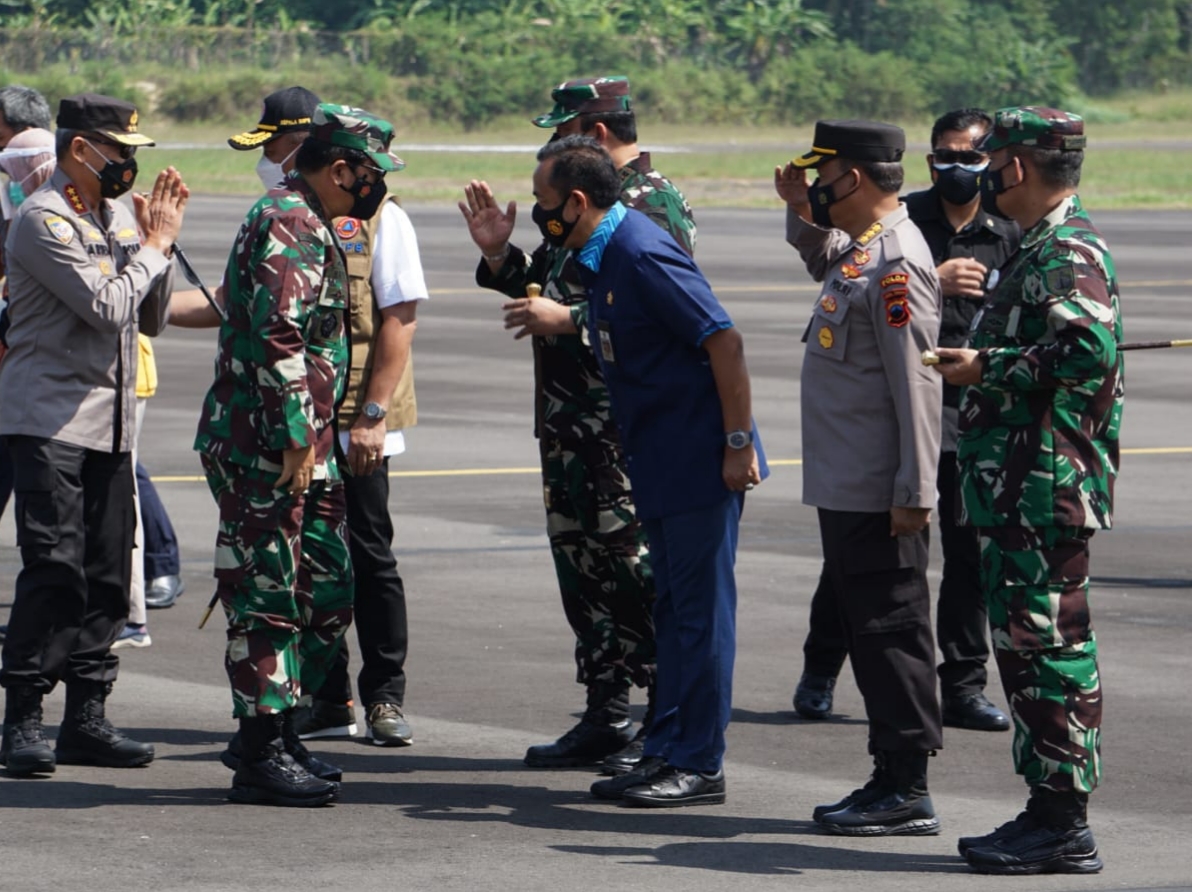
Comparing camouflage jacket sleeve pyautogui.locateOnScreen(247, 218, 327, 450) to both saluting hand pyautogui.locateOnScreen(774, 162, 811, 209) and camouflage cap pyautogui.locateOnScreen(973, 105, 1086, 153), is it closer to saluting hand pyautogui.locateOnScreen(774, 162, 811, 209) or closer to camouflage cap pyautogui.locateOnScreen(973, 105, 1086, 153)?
saluting hand pyautogui.locateOnScreen(774, 162, 811, 209)

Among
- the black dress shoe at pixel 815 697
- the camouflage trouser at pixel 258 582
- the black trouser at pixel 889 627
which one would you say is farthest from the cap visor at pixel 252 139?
the black dress shoe at pixel 815 697

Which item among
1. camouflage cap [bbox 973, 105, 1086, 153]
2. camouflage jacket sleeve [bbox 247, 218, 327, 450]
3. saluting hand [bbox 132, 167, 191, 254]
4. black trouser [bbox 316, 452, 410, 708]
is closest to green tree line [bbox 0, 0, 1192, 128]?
black trouser [bbox 316, 452, 410, 708]

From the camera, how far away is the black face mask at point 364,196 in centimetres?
691

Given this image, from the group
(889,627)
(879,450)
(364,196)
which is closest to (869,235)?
(879,450)

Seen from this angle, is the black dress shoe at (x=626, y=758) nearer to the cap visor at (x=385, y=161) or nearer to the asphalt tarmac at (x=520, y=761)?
the asphalt tarmac at (x=520, y=761)

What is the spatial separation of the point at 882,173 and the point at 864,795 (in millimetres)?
1790

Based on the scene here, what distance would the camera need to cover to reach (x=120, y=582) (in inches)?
292

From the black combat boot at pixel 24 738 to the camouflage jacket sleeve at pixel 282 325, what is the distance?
1.28 m

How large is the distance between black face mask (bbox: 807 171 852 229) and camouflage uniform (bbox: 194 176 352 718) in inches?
55.6

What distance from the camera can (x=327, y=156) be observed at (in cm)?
688

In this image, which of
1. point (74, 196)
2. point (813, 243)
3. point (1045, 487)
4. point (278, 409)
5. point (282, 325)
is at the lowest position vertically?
point (1045, 487)

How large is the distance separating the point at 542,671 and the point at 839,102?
2746 inches

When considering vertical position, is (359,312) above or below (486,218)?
below

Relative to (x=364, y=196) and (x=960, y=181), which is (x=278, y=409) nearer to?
(x=364, y=196)
